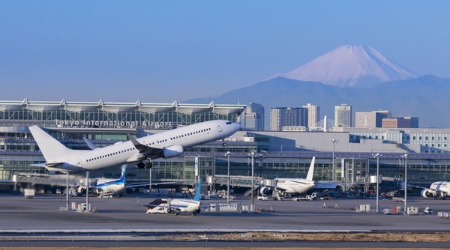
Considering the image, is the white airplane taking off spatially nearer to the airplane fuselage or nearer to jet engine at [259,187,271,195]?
the airplane fuselage

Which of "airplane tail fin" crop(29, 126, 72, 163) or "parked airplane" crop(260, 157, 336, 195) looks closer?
"airplane tail fin" crop(29, 126, 72, 163)

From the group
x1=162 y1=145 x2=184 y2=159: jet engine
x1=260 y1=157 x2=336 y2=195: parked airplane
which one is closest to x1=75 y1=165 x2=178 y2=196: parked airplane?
x1=260 y1=157 x2=336 y2=195: parked airplane

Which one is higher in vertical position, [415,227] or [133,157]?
[133,157]

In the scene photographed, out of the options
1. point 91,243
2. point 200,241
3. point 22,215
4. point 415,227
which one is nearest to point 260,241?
point 200,241

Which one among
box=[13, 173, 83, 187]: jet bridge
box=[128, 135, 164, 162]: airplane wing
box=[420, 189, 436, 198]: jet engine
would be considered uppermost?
box=[128, 135, 164, 162]: airplane wing

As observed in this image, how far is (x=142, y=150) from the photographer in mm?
125688

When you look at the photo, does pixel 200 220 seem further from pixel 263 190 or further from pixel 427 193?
pixel 427 193

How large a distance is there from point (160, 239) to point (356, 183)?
116m

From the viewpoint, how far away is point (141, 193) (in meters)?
Answer: 188

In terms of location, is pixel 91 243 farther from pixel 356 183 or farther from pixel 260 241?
pixel 356 183

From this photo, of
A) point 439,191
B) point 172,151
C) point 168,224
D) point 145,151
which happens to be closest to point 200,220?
point 168,224

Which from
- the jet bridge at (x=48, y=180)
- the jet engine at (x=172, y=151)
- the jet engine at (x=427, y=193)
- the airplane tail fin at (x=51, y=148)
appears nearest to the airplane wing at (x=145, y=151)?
the jet engine at (x=172, y=151)

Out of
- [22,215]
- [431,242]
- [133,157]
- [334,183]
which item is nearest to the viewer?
[431,242]

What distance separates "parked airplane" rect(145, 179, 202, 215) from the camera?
120312 millimetres
